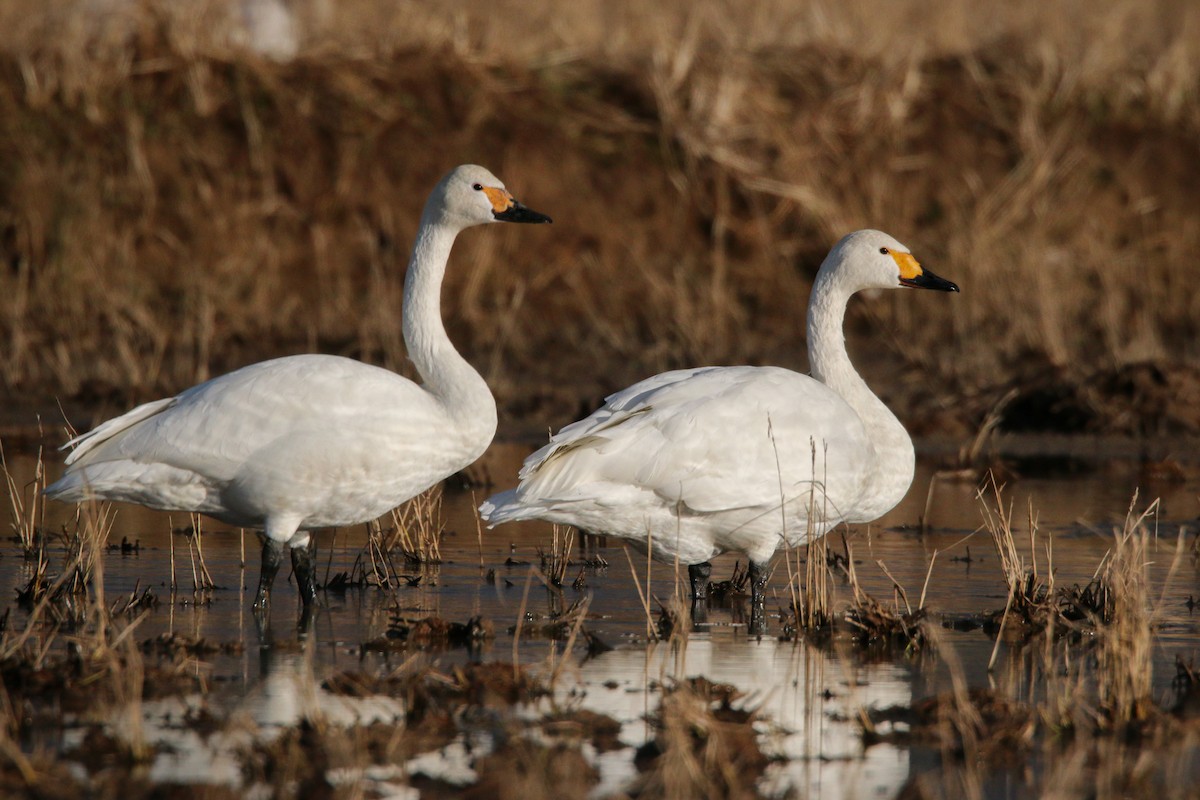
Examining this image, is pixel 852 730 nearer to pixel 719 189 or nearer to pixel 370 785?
pixel 370 785

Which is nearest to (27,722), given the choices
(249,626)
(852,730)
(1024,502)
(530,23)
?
(249,626)

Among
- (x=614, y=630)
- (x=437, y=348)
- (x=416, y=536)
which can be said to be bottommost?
(x=614, y=630)

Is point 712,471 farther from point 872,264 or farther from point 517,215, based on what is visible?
point 872,264

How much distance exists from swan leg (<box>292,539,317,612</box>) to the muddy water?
0.11 metres

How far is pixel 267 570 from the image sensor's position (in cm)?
684

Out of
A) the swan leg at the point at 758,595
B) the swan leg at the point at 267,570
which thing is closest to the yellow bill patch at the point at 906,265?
the swan leg at the point at 758,595

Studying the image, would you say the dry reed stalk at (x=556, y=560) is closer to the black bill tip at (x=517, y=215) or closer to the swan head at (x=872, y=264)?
the black bill tip at (x=517, y=215)

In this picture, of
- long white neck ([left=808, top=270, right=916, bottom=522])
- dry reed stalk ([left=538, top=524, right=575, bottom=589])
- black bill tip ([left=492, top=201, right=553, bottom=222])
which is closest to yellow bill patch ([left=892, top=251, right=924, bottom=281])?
long white neck ([left=808, top=270, right=916, bottom=522])

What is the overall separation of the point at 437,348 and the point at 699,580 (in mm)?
1487

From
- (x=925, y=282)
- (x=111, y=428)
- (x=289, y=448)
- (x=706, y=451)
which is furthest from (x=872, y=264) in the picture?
(x=111, y=428)

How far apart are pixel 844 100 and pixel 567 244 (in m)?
3.23

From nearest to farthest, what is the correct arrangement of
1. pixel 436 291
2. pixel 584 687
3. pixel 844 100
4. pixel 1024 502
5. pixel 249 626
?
pixel 584 687 < pixel 249 626 < pixel 436 291 < pixel 1024 502 < pixel 844 100

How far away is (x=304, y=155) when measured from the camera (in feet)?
53.0

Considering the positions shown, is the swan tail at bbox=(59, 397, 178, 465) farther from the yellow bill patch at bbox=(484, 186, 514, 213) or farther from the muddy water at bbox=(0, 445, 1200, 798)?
the yellow bill patch at bbox=(484, 186, 514, 213)
